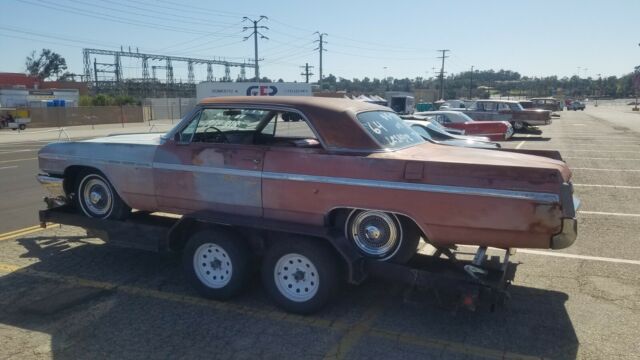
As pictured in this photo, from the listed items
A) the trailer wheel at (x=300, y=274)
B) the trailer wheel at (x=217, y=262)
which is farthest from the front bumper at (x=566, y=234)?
the trailer wheel at (x=217, y=262)

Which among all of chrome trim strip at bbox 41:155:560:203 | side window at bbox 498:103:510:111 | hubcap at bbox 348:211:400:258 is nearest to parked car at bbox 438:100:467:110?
side window at bbox 498:103:510:111

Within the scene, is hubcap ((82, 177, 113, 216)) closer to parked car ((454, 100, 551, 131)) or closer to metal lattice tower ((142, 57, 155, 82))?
parked car ((454, 100, 551, 131))

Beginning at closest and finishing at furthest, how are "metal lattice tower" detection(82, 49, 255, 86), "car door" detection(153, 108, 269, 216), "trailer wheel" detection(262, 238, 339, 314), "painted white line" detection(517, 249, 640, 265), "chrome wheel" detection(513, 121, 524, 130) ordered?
"trailer wheel" detection(262, 238, 339, 314)
"car door" detection(153, 108, 269, 216)
"painted white line" detection(517, 249, 640, 265)
"chrome wheel" detection(513, 121, 524, 130)
"metal lattice tower" detection(82, 49, 255, 86)

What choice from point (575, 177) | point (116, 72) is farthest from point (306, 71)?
point (575, 177)

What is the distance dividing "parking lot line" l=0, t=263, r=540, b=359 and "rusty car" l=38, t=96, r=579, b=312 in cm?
12

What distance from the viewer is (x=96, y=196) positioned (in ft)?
19.6

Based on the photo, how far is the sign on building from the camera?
115ft

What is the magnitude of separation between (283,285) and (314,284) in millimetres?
309

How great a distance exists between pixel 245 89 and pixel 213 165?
32.0 m

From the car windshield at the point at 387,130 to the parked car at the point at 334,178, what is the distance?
17 mm

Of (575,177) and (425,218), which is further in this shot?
(575,177)

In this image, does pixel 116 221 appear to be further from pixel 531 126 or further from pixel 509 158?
pixel 531 126

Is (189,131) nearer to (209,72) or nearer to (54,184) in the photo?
(54,184)

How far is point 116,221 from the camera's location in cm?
553
